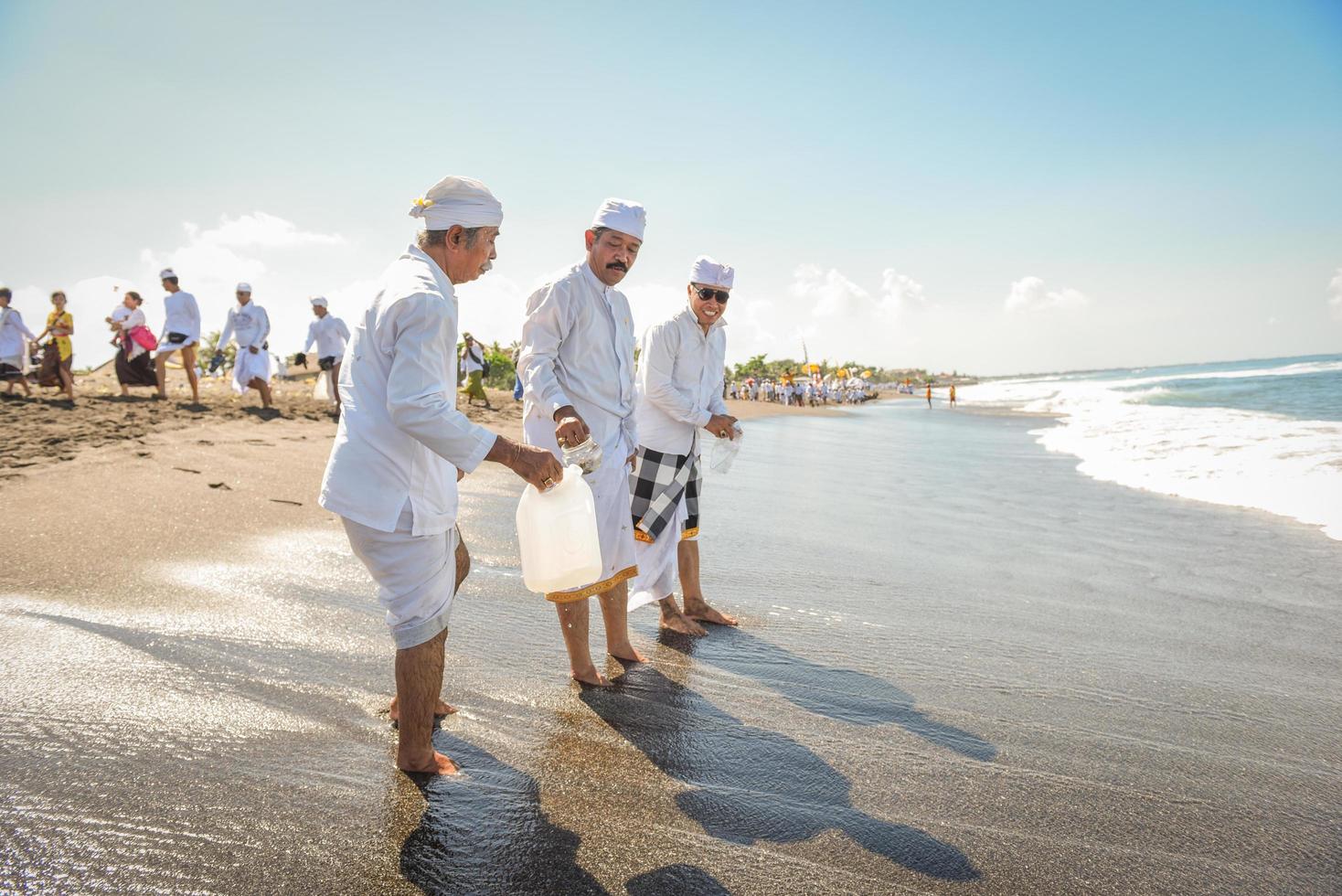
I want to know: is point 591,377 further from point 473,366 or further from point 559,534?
point 473,366

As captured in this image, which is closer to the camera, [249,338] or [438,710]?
[438,710]

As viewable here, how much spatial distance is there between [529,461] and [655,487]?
1.91m

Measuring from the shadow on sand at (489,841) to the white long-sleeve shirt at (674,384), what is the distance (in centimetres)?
219

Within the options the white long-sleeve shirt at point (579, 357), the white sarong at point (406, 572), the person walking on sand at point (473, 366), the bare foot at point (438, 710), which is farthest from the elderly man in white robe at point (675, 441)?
the person walking on sand at point (473, 366)

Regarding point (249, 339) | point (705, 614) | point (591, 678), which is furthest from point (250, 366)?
point (591, 678)

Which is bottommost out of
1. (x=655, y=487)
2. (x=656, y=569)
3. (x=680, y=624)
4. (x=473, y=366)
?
(x=680, y=624)

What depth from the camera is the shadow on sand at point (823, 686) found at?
121 inches

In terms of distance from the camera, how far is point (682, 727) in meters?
3.09

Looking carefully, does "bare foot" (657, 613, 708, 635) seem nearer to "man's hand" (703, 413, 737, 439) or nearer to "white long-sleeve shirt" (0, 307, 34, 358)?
"man's hand" (703, 413, 737, 439)

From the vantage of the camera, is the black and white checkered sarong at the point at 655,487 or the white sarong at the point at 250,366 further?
the white sarong at the point at 250,366

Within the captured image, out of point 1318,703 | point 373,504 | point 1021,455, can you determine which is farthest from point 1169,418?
point 373,504

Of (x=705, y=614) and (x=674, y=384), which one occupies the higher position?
(x=674, y=384)

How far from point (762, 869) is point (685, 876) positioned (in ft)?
0.69

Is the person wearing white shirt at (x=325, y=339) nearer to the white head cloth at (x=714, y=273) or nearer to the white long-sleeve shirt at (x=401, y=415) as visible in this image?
the white head cloth at (x=714, y=273)
